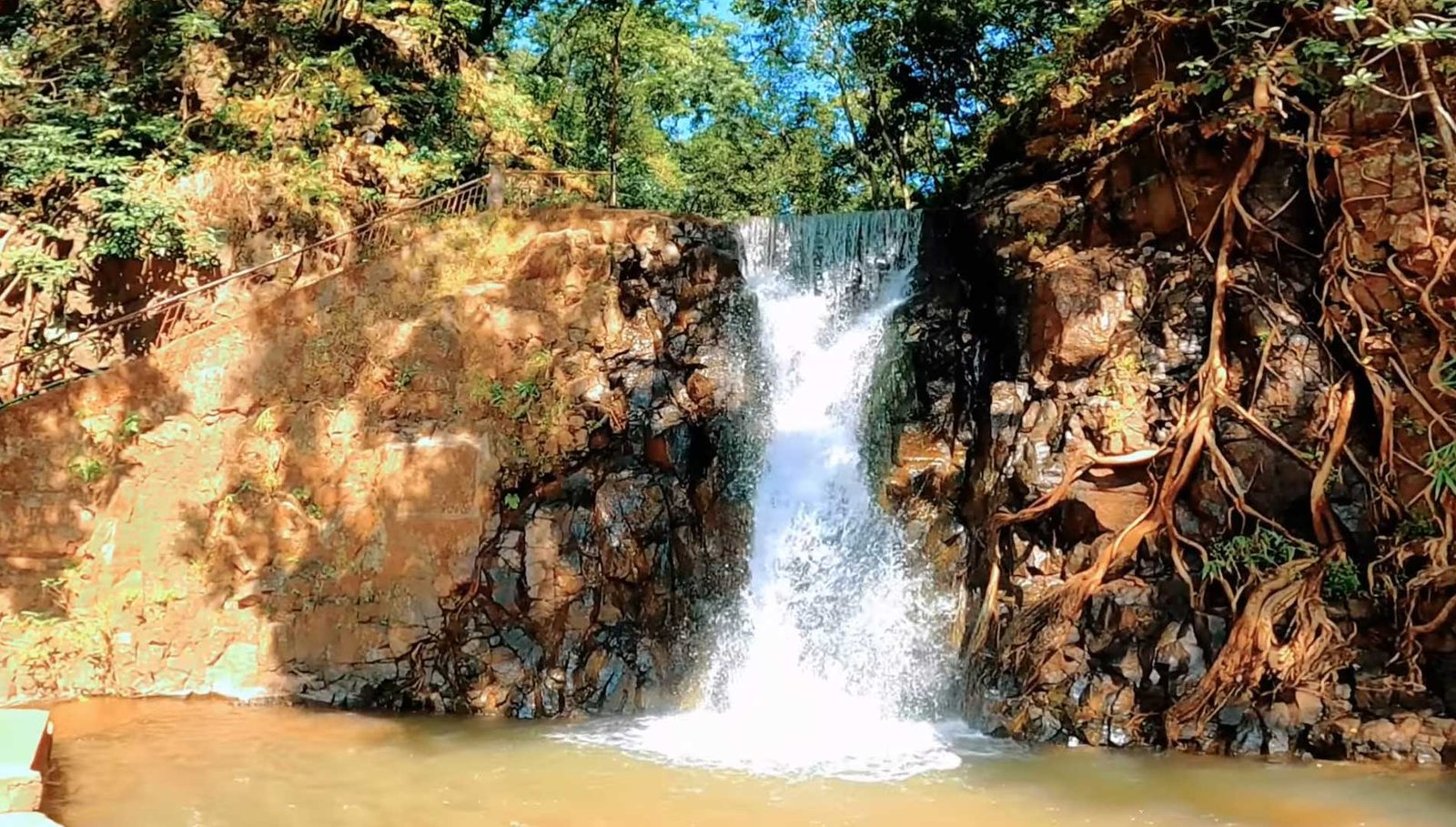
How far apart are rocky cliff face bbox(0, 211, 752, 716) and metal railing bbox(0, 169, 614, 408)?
103cm

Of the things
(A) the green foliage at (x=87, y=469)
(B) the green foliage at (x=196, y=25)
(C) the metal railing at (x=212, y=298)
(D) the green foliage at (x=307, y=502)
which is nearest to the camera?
(A) the green foliage at (x=87, y=469)

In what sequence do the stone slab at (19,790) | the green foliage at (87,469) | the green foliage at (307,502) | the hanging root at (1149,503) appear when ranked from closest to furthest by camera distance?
the stone slab at (19,790) → the hanging root at (1149,503) → the green foliage at (87,469) → the green foliage at (307,502)

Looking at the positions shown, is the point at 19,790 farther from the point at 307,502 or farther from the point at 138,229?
the point at 138,229

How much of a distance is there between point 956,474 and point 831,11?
41.3 feet

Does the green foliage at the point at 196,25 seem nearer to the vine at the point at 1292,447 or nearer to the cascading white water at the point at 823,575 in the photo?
the cascading white water at the point at 823,575

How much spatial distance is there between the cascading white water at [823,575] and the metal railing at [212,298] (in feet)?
11.4

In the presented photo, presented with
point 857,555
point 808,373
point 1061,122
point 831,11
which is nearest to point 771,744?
point 857,555

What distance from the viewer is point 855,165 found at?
22.3 metres

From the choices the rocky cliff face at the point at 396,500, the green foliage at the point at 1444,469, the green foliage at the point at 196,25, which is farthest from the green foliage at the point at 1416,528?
the green foliage at the point at 196,25

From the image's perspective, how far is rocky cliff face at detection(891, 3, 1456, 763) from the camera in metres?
7.84

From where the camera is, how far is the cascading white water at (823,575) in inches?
323

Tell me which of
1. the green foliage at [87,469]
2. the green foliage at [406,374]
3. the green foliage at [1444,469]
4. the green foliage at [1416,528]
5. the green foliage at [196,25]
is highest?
the green foliage at [196,25]

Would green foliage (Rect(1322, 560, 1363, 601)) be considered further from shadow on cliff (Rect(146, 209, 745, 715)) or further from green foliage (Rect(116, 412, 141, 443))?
green foliage (Rect(116, 412, 141, 443))

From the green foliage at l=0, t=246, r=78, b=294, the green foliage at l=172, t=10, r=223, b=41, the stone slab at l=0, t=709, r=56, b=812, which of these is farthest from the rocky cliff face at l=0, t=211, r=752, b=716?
the green foliage at l=172, t=10, r=223, b=41
